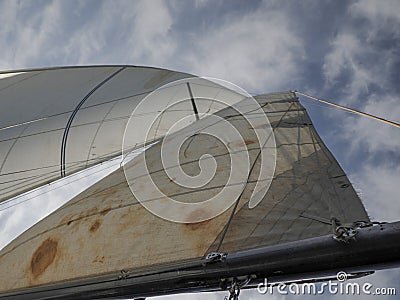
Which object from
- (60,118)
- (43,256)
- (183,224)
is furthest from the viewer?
(60,118)

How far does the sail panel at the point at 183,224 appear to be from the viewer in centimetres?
182

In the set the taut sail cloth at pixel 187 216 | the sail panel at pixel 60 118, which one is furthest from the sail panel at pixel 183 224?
the sail panel at pixel 60 118

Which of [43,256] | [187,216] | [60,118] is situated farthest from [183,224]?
[60,118]

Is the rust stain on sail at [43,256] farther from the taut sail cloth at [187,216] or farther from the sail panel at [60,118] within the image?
the sail panel at [60,118]

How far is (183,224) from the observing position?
2018 mm

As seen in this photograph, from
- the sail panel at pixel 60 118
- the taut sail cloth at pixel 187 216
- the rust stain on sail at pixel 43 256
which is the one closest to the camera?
the taut sail cloth at pixel 187 216

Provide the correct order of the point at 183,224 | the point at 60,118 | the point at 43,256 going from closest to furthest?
1. the point at 183,224
2. the point at 43,256
3. the point at 60,118

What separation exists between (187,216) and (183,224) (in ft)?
0.21

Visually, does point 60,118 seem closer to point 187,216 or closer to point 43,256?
point 43,256

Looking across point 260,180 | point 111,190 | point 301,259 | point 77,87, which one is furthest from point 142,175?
point 77,87

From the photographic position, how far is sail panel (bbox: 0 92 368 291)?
5.96 ft

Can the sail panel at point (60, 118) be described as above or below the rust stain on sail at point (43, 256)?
above

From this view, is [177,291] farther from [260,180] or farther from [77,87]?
[77,87]

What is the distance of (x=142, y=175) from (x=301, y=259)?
1.49 m
